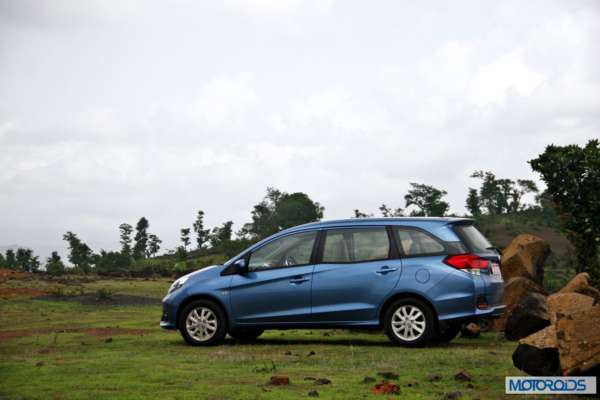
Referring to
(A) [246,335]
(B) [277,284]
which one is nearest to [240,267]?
(B) [277,284]

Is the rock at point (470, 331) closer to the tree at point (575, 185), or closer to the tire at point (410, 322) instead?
the tire at point (410, 322)

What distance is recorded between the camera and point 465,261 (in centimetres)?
1252

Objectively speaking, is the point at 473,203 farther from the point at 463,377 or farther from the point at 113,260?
the point at 463,377

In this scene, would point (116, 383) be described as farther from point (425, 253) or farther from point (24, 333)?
point (24, 333)

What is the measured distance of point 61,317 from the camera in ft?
69.8

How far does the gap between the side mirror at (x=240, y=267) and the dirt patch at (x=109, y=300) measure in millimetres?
13364

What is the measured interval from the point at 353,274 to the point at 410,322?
3.74ft

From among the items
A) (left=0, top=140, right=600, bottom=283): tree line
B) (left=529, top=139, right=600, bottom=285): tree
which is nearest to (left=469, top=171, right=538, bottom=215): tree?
(left=0, top=140, right=600, bottom=283): tree line

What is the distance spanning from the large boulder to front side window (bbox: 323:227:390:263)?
652cm

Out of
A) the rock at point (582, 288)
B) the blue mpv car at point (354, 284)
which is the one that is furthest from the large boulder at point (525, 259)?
the blue mpv car at point (354, 284)

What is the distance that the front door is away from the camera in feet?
43.5

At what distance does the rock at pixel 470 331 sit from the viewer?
14695 millimetres

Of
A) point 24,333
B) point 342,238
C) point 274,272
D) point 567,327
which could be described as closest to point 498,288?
point 342,238

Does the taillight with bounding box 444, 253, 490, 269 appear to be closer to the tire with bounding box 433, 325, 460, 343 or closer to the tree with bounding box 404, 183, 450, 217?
the tire with bounding box 433, 325, 460, 343
